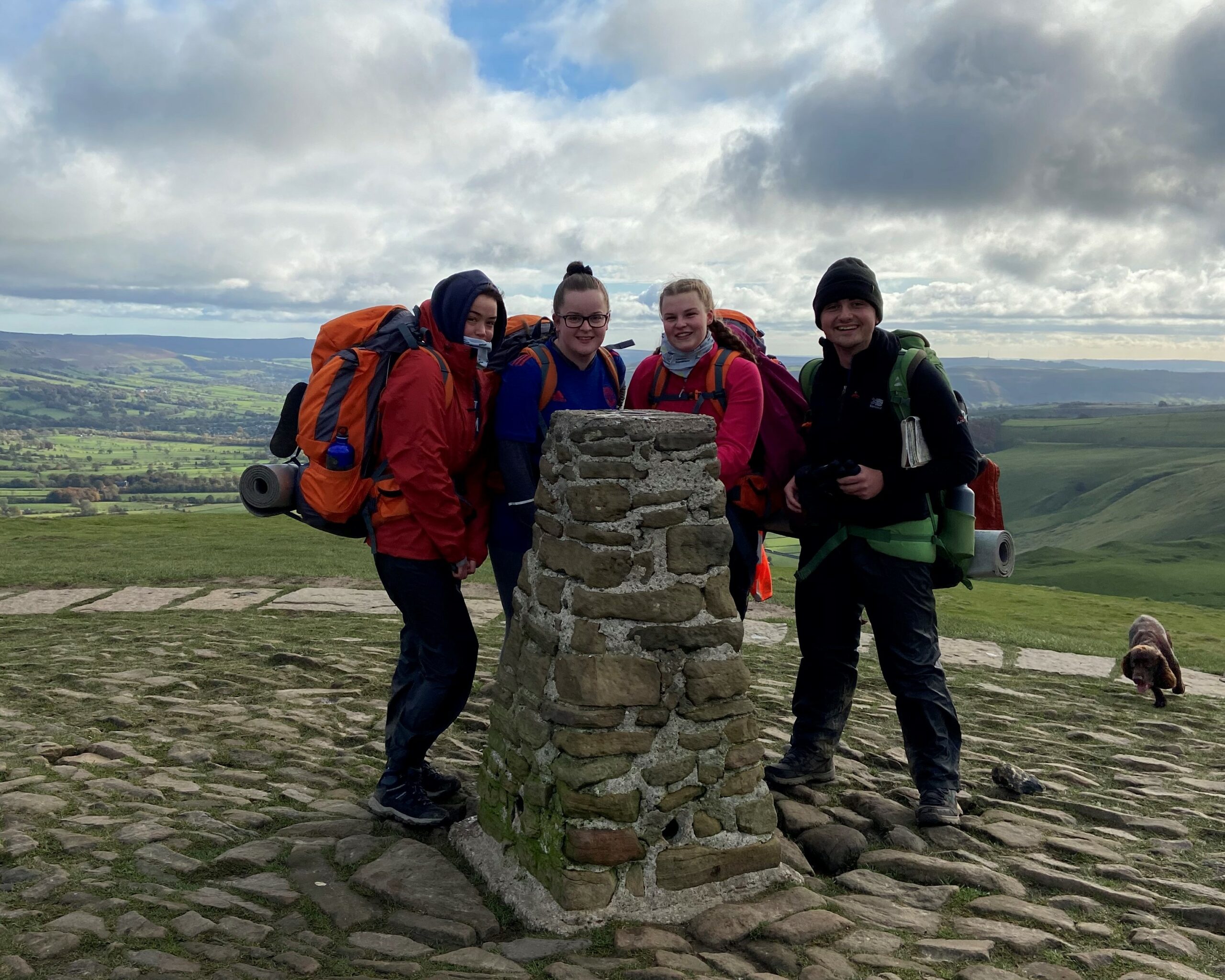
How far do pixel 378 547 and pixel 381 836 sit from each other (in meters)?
1.94

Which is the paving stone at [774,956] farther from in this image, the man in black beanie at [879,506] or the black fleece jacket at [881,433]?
the black fleece jacket at [881,433]

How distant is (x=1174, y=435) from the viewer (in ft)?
538

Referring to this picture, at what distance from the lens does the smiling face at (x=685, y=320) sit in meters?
5.74

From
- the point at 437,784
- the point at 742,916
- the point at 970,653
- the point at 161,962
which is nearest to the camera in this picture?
the point at 161,962

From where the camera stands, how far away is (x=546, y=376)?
19.1ft

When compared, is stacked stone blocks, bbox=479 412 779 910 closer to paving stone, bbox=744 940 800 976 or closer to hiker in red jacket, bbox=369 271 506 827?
paving stone, bbox=744 940 800 976

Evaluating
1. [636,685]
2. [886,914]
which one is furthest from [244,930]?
[886,914]

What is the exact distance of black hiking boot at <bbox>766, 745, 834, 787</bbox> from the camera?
6824 millimetres

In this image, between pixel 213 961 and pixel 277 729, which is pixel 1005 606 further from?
pixel 213 961

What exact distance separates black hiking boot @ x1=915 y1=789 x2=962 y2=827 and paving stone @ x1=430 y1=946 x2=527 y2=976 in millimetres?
3079

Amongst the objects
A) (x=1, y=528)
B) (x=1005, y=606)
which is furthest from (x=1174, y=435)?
(x=1, y=528)

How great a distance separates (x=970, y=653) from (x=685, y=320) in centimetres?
991

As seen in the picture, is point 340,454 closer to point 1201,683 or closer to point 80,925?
point 80,925

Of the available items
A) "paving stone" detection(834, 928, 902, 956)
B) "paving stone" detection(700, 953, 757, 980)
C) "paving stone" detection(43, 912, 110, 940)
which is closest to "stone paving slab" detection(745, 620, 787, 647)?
"paving stone" detection(834, 928, 902, 956)
